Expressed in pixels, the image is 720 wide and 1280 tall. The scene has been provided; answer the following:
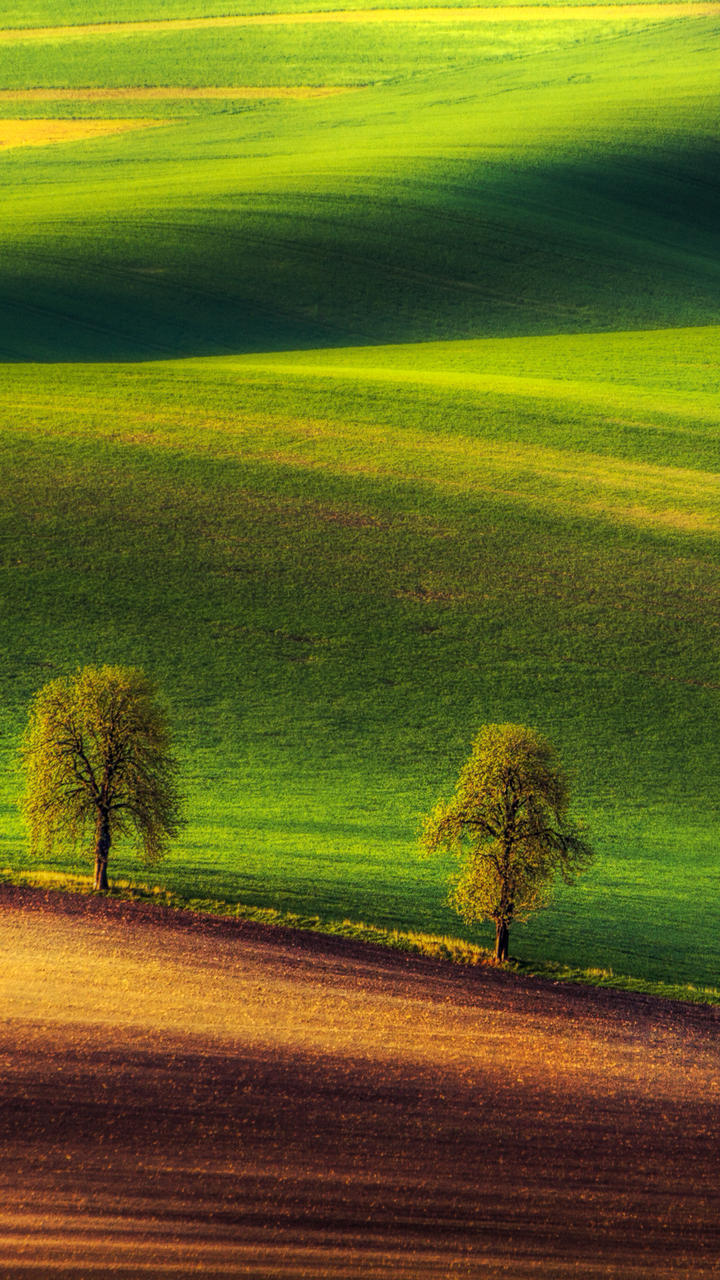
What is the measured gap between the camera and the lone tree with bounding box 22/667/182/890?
33.2m

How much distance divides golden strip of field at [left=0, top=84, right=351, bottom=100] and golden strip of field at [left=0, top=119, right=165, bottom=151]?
24.7ft

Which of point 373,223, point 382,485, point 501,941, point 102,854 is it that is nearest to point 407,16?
point 373,223

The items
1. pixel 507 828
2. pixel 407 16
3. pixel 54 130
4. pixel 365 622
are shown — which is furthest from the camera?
pixel 407 16

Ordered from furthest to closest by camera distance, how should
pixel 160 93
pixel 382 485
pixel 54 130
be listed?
pixel 160 93 < pixel 54 130 < pixel 382 485

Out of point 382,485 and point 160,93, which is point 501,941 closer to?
point 382,485

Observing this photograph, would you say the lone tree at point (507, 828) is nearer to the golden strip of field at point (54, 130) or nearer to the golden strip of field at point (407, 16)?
the golden strip of field at point (54, 130)

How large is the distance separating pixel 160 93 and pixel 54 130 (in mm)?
16316

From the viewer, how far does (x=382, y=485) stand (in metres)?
58.7

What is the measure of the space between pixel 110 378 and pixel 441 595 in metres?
27.1

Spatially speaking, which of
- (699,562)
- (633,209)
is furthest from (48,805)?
(633,209)

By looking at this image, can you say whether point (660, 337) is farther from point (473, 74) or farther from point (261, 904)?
point (473, 74)

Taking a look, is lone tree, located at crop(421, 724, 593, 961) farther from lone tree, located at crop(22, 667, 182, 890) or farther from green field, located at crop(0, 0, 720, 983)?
lone tree, located at crop(22, 667, 182, 890)

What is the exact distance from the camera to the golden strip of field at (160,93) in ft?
458

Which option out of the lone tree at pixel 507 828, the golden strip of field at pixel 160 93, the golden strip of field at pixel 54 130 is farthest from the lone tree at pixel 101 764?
the golden strip of field at pixel 160 93
